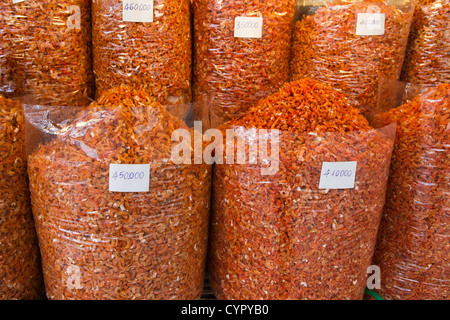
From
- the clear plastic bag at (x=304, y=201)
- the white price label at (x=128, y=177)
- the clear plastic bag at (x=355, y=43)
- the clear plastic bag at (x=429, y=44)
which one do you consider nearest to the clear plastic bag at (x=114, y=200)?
the white price label at (x=128, y=177)

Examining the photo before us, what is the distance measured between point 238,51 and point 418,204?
2.76ft

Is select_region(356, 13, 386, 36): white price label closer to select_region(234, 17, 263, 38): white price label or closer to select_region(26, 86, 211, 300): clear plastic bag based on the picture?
select_region(234, 17, 263, 38): white price label

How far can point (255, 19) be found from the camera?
4.11 feet

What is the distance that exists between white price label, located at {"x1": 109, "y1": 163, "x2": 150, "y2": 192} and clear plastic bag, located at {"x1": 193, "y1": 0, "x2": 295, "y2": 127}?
38 cm

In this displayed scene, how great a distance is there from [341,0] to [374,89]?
36 centimetres

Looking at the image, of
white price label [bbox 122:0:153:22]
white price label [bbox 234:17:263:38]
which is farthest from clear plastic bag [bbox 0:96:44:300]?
white price label [bbox 234:17:263:38]

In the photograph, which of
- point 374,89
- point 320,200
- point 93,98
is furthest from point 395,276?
point 93,98

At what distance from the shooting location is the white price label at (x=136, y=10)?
1.14 m

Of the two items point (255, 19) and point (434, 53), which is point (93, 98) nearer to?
point (255, 19)

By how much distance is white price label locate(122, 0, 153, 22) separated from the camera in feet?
3.75

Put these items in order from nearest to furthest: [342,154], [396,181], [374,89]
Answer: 1. [342,154]
2. [396,181]
3. [374,89]

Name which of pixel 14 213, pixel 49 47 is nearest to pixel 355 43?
pixel 49 47

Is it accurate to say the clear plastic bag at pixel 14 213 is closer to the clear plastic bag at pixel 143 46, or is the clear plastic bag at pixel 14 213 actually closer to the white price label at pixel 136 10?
the clear plastic bag at pixel 143 46

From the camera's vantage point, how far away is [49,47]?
116cm
